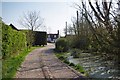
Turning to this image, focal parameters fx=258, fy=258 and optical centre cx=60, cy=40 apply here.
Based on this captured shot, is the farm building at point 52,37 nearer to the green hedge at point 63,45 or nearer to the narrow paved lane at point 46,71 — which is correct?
the green hedge at point 63,45

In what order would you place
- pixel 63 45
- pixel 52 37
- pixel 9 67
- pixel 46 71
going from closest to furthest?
pixel 46 71 → pixel 9 67 → pixel 63 45 → pixel 52 37

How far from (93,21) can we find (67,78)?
4858 millimetres

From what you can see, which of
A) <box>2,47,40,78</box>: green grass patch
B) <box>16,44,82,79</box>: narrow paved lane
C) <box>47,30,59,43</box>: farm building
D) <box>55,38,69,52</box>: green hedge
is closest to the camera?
<box>2,47,40,78</box>: green grass patch

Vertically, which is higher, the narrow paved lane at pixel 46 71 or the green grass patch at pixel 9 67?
the green grass patch at pixel 9 67

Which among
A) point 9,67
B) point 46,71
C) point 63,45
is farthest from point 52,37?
point 46,71

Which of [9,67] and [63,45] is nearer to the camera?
[9,67]

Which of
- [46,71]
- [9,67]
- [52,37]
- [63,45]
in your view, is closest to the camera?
[46,71]

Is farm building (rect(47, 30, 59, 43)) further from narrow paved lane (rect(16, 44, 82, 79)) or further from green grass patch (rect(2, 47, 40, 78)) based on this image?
narrow paved lane (rect(16, 44, 82, 79))

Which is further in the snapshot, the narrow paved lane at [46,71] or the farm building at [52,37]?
the farm building at [52,37]

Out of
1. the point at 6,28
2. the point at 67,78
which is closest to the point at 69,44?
the point at 6,28

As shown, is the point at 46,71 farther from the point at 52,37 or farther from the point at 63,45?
the point at 52,37

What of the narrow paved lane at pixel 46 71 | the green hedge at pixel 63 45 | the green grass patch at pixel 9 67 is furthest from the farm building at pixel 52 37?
the narrow paved lane at pixel 46 71

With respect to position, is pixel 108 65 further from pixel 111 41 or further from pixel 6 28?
pixel 6 28

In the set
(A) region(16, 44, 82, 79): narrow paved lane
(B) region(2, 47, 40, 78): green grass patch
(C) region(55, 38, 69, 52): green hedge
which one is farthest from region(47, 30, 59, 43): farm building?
(A) region(16, 44, 82, 79): narrow paved lane
